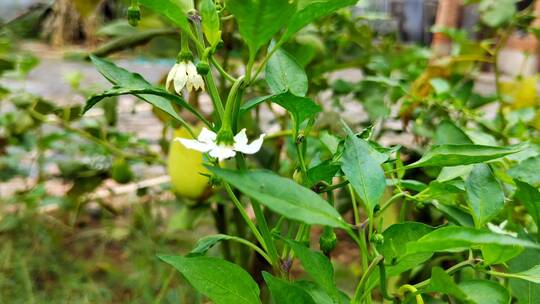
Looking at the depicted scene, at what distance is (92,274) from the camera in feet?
3.71

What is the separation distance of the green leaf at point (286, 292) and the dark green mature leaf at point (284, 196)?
2.4 inches

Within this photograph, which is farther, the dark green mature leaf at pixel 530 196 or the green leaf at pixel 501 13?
the green leaf at pixel 501 13

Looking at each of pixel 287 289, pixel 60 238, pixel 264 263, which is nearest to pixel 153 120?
pixel 60 238

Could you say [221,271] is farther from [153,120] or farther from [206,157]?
[153,120]

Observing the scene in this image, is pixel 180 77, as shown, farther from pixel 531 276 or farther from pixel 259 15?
Answer: pixel 531 276

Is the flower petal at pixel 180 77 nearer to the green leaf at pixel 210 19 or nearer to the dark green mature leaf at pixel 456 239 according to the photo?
the green leaf at pixel 210 19

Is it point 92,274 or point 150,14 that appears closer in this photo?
point 150,14

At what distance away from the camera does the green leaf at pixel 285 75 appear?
1.29 feet

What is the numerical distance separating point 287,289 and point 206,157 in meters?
0.09

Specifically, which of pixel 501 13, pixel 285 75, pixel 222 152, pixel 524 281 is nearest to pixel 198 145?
pixel 222 152

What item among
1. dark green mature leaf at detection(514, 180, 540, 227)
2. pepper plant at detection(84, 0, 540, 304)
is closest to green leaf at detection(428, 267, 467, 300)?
pepper plant at detection(84, 0, 540, 304)

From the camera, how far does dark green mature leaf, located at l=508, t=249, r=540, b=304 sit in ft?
1.25

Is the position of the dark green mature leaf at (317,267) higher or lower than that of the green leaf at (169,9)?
lower

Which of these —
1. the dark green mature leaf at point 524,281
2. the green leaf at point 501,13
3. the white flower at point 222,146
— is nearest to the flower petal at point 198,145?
the white flower at point 222,146
